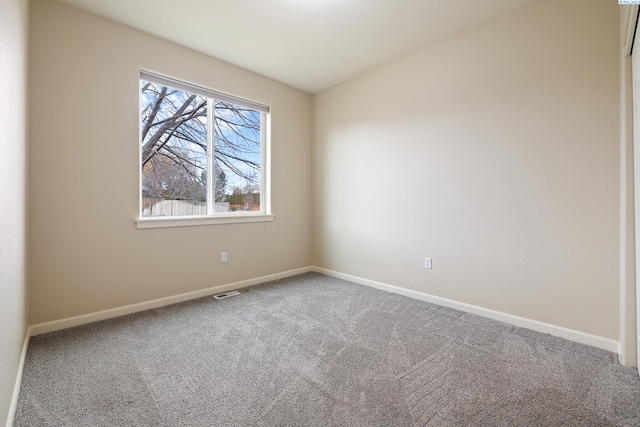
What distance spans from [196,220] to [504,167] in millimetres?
3055

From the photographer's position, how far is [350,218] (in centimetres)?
379

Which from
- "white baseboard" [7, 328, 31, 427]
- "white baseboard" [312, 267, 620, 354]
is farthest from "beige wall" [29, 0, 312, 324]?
"white baseboard" [312, 267, 620, 354]

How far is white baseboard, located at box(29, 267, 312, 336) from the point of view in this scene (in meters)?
2.28

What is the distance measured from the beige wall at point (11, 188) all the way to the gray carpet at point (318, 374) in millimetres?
325

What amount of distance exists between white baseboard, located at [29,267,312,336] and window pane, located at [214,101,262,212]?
0.93m

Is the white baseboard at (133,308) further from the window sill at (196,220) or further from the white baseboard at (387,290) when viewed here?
the window sill at (196,220)

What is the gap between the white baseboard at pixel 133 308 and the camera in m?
2.28

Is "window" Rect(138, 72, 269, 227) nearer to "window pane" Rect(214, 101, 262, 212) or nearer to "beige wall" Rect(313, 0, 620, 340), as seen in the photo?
"window pane" Rect(214, 101, 262, 212)

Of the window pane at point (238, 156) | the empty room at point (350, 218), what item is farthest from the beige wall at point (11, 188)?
the window pane at point (238, 156)

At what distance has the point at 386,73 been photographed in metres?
3.34

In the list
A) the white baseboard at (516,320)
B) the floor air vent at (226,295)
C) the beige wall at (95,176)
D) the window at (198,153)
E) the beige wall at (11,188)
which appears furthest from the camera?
the floor air vent at (226,295)

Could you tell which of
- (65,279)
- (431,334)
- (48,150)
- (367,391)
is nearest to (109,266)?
→ (65,279)

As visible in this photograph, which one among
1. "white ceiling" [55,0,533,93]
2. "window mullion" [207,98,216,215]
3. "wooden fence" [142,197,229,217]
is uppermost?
"white ceiling" [55,0,533,93]

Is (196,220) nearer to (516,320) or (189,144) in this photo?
(189,144)
